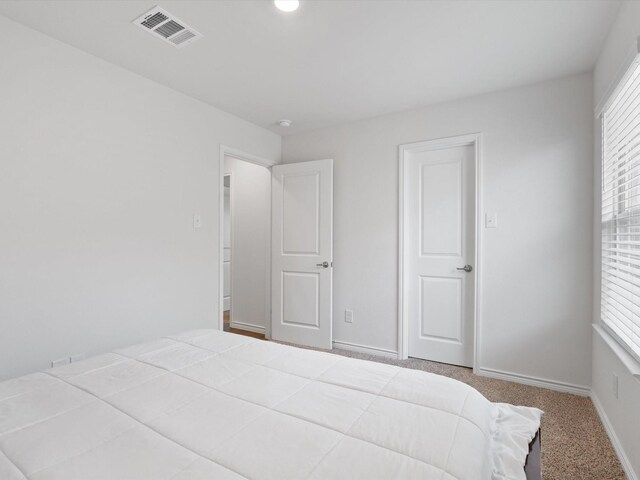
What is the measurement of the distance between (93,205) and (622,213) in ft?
10.8

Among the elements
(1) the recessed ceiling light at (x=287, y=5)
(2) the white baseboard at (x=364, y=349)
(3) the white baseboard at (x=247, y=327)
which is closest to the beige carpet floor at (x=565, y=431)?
(2) the white baseboard at (x=364, y=349)

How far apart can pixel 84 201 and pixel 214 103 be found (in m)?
1.44

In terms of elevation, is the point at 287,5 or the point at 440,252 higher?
the point at 287,5

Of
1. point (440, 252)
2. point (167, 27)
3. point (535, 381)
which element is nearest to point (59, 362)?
point (167, 27)

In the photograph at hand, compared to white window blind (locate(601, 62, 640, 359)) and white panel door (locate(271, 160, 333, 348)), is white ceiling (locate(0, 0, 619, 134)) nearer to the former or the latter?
white window blind (locate(601, 62, 640, 359))

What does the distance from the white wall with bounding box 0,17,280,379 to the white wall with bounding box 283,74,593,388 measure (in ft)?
5.84

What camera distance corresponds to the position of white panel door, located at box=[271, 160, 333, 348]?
3.66 meters

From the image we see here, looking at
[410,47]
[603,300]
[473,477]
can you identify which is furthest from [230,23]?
[603,300]

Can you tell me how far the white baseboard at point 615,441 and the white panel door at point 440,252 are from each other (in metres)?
0.93

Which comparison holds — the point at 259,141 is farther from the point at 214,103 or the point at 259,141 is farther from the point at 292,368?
the point at 292,368

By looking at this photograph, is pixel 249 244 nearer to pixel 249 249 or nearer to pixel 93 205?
pixel 249 249

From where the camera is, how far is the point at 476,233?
2.96 m

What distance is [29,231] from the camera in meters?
2.01

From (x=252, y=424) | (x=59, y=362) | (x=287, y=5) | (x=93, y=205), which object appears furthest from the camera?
(x=93, y=205)
